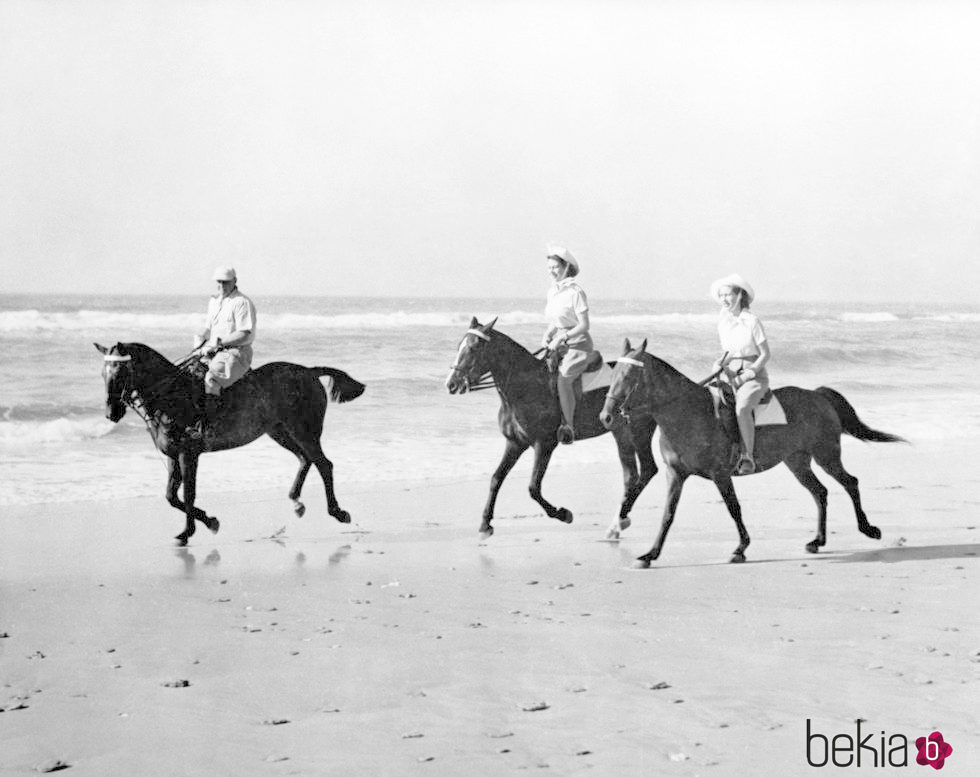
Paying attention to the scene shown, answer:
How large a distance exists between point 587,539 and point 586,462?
18.4 feet

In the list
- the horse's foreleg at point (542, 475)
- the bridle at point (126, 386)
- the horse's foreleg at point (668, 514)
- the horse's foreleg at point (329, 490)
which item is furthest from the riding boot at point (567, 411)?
the bridle at point (126, 386)

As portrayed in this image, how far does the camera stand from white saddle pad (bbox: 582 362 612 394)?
10570 millimetres

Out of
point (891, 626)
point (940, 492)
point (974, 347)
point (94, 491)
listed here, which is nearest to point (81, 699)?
point (891, 626)

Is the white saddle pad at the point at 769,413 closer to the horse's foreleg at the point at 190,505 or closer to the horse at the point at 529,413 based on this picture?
the horse at the point at 529,413

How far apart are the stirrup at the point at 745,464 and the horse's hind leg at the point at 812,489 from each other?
0.42 metres

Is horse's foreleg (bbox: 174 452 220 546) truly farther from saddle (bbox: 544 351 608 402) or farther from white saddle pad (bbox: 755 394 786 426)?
white saddle pad (bbox: 755 394 786 426)

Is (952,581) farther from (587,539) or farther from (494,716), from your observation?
(494,716)

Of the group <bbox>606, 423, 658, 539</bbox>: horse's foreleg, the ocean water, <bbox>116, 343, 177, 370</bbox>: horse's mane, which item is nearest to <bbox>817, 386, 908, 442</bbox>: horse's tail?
<bbox>606, 423, 658, 539</bbox>: horse's foreleg

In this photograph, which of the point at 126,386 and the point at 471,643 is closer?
→ the point at 471,643

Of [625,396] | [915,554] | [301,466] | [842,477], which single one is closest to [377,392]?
[301,466]

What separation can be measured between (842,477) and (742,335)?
146 centimetres

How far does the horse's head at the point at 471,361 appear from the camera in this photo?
10000 mm

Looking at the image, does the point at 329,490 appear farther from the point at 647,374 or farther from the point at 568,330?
the point at 647,374

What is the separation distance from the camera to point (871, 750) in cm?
494
